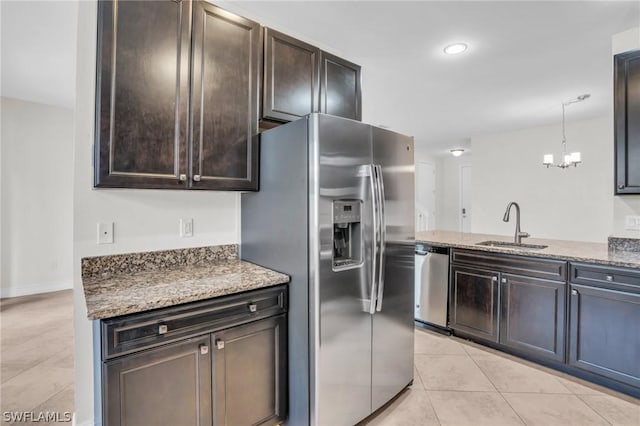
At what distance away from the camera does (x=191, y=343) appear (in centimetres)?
148

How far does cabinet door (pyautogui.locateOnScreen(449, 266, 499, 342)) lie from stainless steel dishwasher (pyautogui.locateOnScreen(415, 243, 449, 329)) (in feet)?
0.26

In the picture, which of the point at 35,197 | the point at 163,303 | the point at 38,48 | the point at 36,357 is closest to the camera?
the point at 163,303

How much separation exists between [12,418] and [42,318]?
2.03 metres

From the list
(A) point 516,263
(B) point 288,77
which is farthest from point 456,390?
(B) point 288,77

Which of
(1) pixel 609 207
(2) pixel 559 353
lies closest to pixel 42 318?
(2) pixel 559 353

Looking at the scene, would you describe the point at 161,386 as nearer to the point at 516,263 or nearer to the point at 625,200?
the point at 516,263

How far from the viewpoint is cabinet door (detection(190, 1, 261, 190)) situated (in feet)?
5.97

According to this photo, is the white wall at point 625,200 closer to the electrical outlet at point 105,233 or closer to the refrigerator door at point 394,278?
the refrigerator door at point 394,278

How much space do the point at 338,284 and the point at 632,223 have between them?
2.48m

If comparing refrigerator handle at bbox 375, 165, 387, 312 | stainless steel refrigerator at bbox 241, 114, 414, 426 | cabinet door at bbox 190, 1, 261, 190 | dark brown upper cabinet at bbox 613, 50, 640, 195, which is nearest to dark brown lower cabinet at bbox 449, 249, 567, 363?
dark brown upper cabinet at bbox 613, 50, 640, 195

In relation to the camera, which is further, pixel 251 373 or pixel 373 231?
pixel 373 231

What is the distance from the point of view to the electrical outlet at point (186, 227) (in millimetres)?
2119

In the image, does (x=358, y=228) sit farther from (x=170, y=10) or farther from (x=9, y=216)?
(x=9, y=216)

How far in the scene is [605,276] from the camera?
2234 mm
